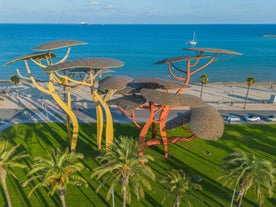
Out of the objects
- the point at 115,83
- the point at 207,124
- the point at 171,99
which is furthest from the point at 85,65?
the point at 207,124

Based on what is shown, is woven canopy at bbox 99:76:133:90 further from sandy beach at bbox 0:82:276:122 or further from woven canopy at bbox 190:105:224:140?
sandy beach at bbox 0:82:276:122

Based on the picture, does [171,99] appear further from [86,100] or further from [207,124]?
[86,100]

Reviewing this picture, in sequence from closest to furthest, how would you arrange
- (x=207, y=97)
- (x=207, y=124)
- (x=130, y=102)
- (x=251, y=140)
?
(x=207, y=124) → (x=130, y=102) → (x=251, y=140) → (x=207, y=97)

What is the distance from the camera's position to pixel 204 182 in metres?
31.0

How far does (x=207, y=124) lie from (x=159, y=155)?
980 cm

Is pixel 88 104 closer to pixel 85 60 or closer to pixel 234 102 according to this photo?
pixel 85 60

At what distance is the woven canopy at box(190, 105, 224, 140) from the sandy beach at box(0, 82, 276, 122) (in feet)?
52.6

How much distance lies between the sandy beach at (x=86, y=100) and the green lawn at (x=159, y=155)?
315 inches

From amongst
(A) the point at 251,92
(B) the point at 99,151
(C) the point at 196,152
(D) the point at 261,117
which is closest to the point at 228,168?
(C) the point at 196,152

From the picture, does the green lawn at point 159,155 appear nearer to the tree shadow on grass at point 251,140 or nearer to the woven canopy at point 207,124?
the tree shadow on grass at point 251,140

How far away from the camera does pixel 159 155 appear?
36.7m

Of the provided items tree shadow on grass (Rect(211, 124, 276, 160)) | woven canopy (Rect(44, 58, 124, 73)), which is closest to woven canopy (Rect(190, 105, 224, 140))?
tree shadow on grass (Rect(211, 124, 276, 160))

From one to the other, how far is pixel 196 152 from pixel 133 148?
1706 centimetres

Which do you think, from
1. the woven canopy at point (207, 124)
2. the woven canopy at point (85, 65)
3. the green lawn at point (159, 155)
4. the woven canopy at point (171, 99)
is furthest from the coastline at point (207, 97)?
the woven canopy at point (171, 99)
